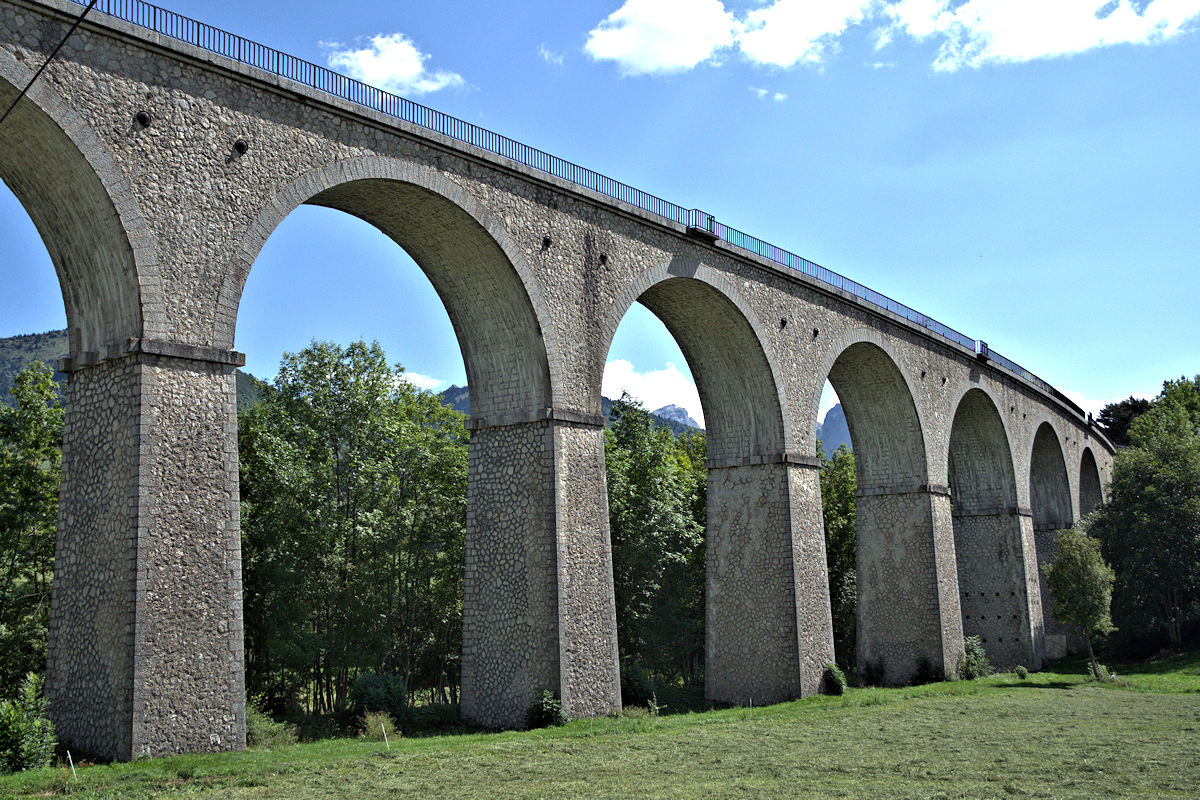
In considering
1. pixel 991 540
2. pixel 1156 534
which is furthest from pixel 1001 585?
pixel 1156 534

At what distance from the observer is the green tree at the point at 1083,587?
3444 centimetres

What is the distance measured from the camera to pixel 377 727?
1848 cm

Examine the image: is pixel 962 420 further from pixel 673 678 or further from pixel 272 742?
pixel 272 742

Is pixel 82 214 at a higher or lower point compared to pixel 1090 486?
higher

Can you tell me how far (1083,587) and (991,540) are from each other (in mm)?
5342

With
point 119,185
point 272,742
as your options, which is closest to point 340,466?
point 272,742

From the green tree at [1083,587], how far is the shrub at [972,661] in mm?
3497

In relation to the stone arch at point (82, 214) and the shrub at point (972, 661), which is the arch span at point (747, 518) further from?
the stone arch at point (82, 214)

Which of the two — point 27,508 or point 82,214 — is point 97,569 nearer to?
point 82,214

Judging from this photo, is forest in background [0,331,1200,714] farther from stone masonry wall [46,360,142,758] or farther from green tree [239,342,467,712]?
stone masonry wall [46,360,142,758]

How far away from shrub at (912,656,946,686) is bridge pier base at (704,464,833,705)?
238 inches

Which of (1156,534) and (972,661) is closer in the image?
(972,661)

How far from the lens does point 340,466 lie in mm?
30125

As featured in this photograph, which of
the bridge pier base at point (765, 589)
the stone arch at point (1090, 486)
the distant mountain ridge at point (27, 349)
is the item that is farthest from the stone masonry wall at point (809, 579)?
the distant mountain ridge at point (27, 349)
